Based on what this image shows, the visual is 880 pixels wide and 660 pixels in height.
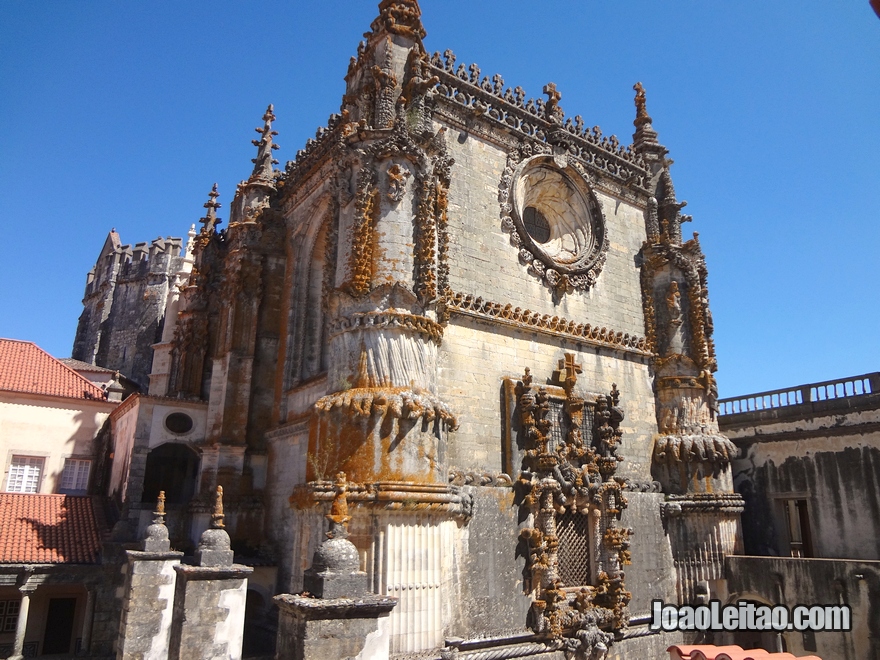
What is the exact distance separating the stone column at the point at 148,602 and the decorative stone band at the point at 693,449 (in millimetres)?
12416

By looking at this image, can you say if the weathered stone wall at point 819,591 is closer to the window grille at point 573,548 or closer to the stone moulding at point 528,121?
the window grille at point 573,548

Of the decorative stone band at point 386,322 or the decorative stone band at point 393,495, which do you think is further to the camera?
the decorative stone band at point 386,322

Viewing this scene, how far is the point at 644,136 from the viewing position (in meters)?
20.9

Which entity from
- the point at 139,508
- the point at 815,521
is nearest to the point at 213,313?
the point at 139,508

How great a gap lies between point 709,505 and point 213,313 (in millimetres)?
16185

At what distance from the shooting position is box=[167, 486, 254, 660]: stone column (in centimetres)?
1090

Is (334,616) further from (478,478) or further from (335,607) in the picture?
(478,478)

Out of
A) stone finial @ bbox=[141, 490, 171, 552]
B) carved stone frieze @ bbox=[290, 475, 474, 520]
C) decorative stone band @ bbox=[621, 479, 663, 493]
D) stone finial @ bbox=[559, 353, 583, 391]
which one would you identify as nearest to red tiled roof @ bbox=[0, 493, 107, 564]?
stone finial @ bbox=[141, 490, 171, 552]

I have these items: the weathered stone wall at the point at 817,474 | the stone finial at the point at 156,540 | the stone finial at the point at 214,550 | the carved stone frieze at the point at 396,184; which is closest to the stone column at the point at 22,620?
the stone finial at the point at 156,540

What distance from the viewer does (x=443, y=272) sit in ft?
44.2

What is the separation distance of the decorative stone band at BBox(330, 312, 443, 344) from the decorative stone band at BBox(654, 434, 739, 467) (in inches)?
343

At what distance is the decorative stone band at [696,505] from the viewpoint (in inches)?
667

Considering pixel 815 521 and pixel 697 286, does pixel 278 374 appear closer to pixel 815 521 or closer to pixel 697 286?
pixel 697 286

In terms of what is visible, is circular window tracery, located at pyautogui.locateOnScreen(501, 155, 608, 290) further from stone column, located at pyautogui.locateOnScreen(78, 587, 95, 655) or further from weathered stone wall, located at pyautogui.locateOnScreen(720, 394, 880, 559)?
stone column, located at pyautogui.locateOnScreen(78, 587, 95, 655)
